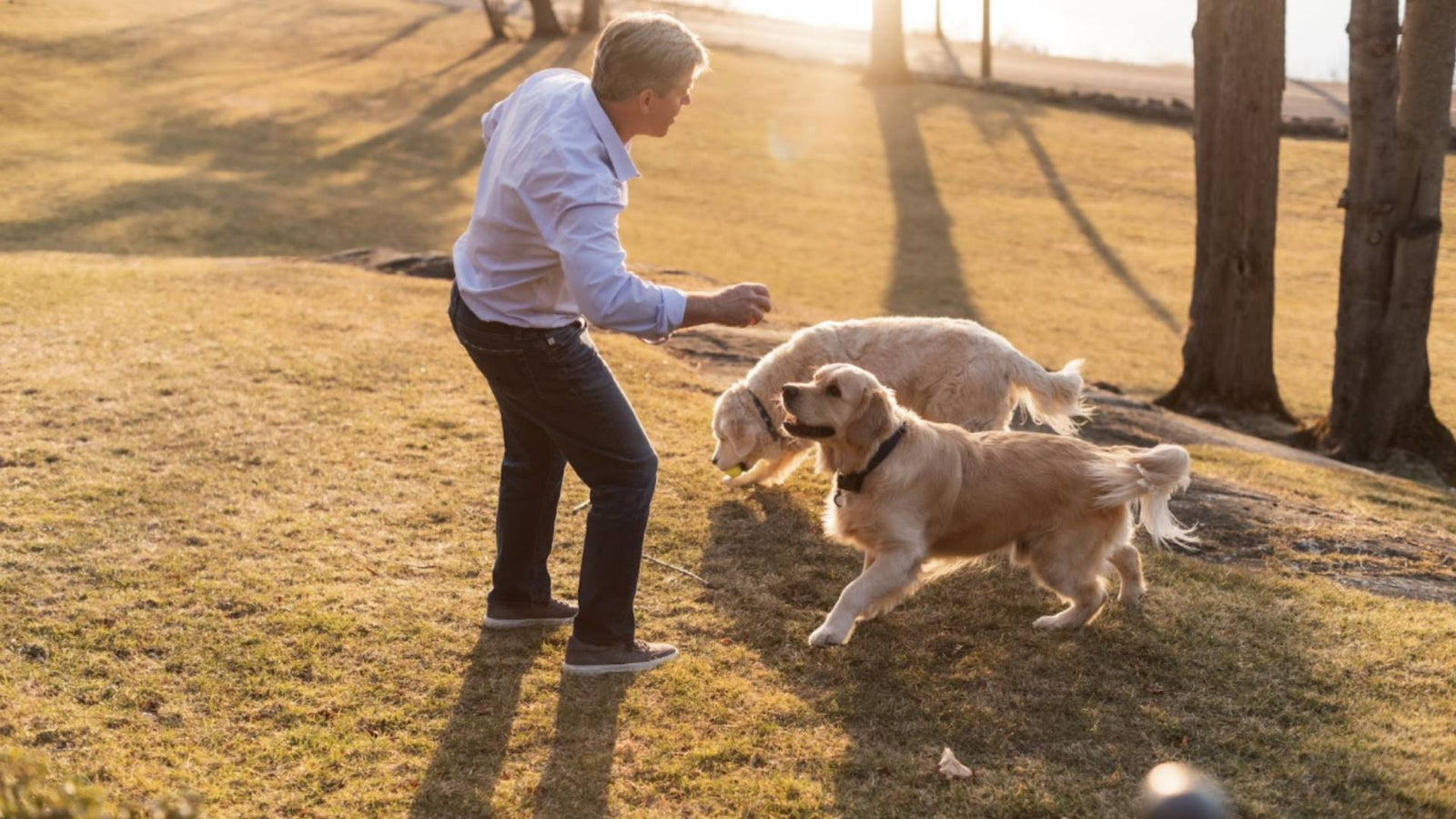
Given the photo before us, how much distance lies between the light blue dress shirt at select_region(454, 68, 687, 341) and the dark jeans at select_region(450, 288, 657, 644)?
0.13 m

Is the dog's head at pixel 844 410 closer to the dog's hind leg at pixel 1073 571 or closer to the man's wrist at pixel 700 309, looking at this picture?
the dog's hind leg at pixel 1073 571

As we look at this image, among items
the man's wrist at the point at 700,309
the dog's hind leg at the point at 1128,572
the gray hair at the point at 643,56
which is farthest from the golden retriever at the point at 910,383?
the gray hair at the point at 643,56

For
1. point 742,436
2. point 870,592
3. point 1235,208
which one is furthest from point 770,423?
point 1235,208

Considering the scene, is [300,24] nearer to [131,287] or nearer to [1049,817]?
[131,287]

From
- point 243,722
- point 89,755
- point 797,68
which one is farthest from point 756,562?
point 797,68

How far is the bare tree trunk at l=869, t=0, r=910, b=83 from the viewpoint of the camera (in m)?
33.3

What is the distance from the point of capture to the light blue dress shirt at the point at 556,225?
392cm

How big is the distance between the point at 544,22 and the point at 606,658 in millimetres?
33285

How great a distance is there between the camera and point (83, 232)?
54.0 ft

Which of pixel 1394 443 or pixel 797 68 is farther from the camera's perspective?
pixel 797 68

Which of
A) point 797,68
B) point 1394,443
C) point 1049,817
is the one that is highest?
point 797,68

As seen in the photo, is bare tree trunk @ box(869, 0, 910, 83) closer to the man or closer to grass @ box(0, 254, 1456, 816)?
grass @ box(0, 254, 1456, 816)

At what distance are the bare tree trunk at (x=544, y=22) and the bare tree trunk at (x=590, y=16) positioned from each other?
0.88 meters

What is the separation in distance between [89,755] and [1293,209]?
2405cm
